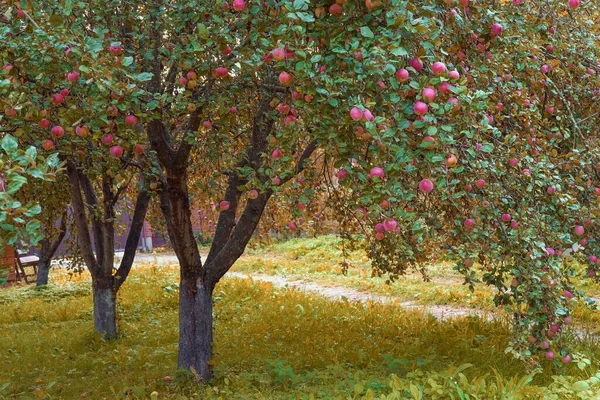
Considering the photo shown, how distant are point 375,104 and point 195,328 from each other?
3528mm

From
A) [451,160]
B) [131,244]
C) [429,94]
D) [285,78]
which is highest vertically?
[285,78]

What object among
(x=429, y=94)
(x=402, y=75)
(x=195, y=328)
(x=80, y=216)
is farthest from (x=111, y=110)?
(x=80, y=216)

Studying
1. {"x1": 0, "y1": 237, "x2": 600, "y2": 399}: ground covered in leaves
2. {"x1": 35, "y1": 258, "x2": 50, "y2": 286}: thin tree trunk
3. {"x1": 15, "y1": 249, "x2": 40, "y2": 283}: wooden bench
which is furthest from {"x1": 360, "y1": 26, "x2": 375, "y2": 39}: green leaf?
{"x1": 15, "y1": 249, "x2": 40, "y2": 283}: wooden bench

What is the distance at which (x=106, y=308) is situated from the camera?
7.96 metres

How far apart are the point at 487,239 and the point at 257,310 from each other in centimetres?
583

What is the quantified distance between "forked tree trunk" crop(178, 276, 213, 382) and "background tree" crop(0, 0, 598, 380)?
0.01 metres

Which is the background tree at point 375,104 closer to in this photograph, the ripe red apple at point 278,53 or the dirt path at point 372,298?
the ripe red apple at point 278,53

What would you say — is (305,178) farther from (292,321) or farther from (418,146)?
(292,321)

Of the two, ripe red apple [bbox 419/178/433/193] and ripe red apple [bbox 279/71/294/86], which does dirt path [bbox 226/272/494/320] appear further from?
ripe red apple [bbox 279/71/294/86]

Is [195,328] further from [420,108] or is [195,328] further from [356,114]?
[420,108]

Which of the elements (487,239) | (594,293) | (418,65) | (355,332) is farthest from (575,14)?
(594,293)

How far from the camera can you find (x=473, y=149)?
11.7 ft

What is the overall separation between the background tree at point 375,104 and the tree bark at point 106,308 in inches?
89.6

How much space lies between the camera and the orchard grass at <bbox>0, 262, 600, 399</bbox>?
5.11 metres
